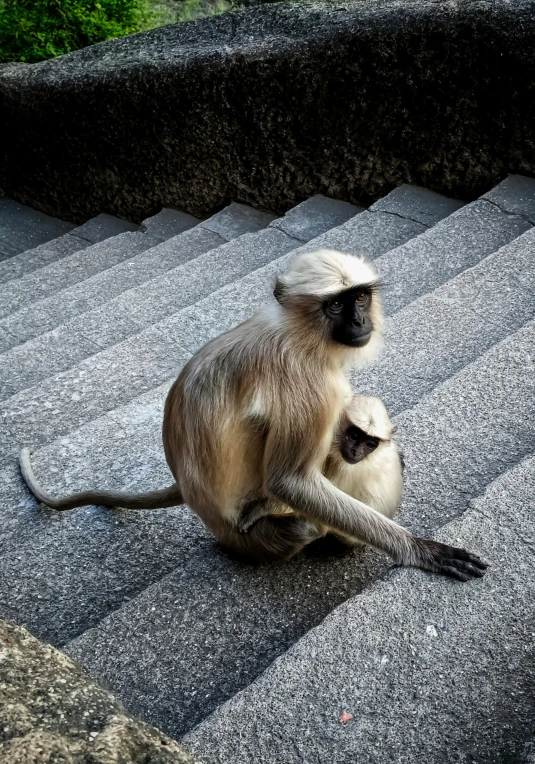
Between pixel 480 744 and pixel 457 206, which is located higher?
pixel 480 744

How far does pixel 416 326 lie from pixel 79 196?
4.29 metres

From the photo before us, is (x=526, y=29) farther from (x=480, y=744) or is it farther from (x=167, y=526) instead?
(x=480, y=744)

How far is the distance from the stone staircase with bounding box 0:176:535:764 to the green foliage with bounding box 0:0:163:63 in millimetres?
3735

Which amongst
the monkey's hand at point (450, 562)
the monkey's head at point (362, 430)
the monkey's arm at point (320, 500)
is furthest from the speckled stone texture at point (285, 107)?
the monkey's hand at point (450, 562)

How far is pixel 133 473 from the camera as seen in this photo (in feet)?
11.1

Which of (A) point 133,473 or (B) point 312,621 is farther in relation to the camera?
(A) point 133,473

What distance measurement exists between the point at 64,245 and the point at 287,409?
15.6 feet

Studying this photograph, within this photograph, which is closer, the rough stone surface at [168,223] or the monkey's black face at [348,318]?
the monkey's black face at [348,318]

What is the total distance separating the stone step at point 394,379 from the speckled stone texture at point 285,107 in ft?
3.52

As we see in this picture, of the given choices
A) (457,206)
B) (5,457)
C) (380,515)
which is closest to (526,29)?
(457,206)

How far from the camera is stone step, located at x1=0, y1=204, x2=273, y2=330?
5188 millimetres

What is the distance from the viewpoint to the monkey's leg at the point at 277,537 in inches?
102

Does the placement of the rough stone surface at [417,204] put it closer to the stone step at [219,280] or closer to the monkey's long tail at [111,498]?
the stone step at [219,280]

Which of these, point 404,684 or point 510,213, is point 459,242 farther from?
point 404,684
